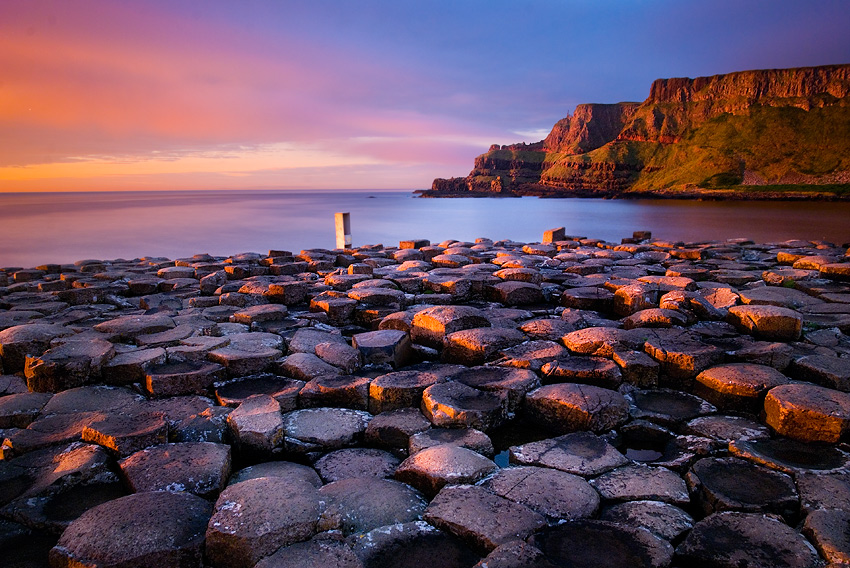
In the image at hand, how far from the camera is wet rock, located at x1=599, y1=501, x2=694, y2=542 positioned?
1839 mm

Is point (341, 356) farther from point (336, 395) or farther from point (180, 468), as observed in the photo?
point (180, 468)

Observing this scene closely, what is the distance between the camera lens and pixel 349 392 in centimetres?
295

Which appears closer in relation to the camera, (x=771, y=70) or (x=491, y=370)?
(x=491, y=370)

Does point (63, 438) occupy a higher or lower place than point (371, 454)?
higher

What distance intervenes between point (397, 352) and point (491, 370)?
726 millimetres

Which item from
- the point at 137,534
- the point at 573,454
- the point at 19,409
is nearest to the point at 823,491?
the point at 573,454

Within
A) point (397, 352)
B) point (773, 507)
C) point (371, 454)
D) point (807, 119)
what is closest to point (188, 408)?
point (371, 454)

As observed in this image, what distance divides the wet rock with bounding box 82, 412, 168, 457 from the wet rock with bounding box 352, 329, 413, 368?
1.40 meters

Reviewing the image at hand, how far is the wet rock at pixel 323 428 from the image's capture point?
2545 mm

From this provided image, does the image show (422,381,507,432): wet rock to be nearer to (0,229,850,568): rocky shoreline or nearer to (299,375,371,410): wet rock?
(0,229,850,568): rocky shoreline

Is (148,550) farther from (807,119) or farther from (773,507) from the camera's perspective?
(807,119)

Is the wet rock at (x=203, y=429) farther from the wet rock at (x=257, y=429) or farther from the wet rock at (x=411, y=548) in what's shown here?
the wet rock at (x=411, y=548)

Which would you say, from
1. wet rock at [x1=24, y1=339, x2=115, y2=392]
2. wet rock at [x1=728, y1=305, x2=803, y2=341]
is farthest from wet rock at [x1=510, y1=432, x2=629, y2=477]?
wet rock at [x1=24, y1=339, x2=115, y2=392]

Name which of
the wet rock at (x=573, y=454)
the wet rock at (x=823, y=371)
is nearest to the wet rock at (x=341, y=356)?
the wet rock at (x=573, y=454)
